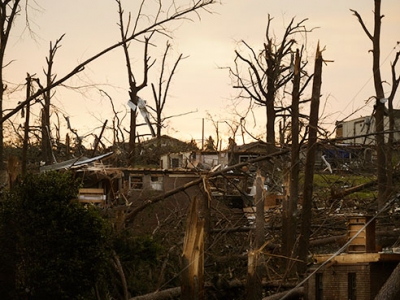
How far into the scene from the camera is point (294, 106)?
62.7ft

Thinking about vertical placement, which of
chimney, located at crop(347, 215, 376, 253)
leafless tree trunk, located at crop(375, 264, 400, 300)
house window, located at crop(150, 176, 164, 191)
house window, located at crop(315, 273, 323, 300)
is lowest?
house window, located at crop(315, 273, 323, 300)

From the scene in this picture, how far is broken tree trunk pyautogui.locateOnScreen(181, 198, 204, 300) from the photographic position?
13547mm

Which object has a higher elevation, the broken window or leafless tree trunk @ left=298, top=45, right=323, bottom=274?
leafless tree trunk @ left=298, top=45, right=323, bottom=274

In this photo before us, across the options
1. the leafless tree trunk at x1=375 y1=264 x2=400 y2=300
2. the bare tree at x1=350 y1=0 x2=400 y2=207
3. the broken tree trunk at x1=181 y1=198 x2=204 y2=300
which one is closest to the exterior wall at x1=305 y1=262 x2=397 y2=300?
the leafless tree trunk at x1=375 y1=264 x2=400 y2=300

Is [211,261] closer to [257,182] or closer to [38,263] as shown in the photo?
[257,182]

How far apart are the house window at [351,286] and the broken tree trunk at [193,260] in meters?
2.58

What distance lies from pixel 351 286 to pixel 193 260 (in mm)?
2838

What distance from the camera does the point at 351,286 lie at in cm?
1426

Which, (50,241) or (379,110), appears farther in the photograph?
(379,110)

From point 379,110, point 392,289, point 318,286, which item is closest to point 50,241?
point 318,286

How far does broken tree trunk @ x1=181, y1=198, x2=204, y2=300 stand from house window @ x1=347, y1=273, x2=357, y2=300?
2.58m

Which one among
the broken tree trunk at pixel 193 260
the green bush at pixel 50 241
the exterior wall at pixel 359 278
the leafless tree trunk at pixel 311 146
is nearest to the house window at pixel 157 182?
the leafless tree trunk at pixel 311 146

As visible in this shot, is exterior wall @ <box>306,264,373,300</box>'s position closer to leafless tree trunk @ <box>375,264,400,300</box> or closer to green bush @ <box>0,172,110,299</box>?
leafless tree trunk @ <box>375,264,400,300</box>

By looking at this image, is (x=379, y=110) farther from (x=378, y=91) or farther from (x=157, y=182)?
(x=157, y=182)
